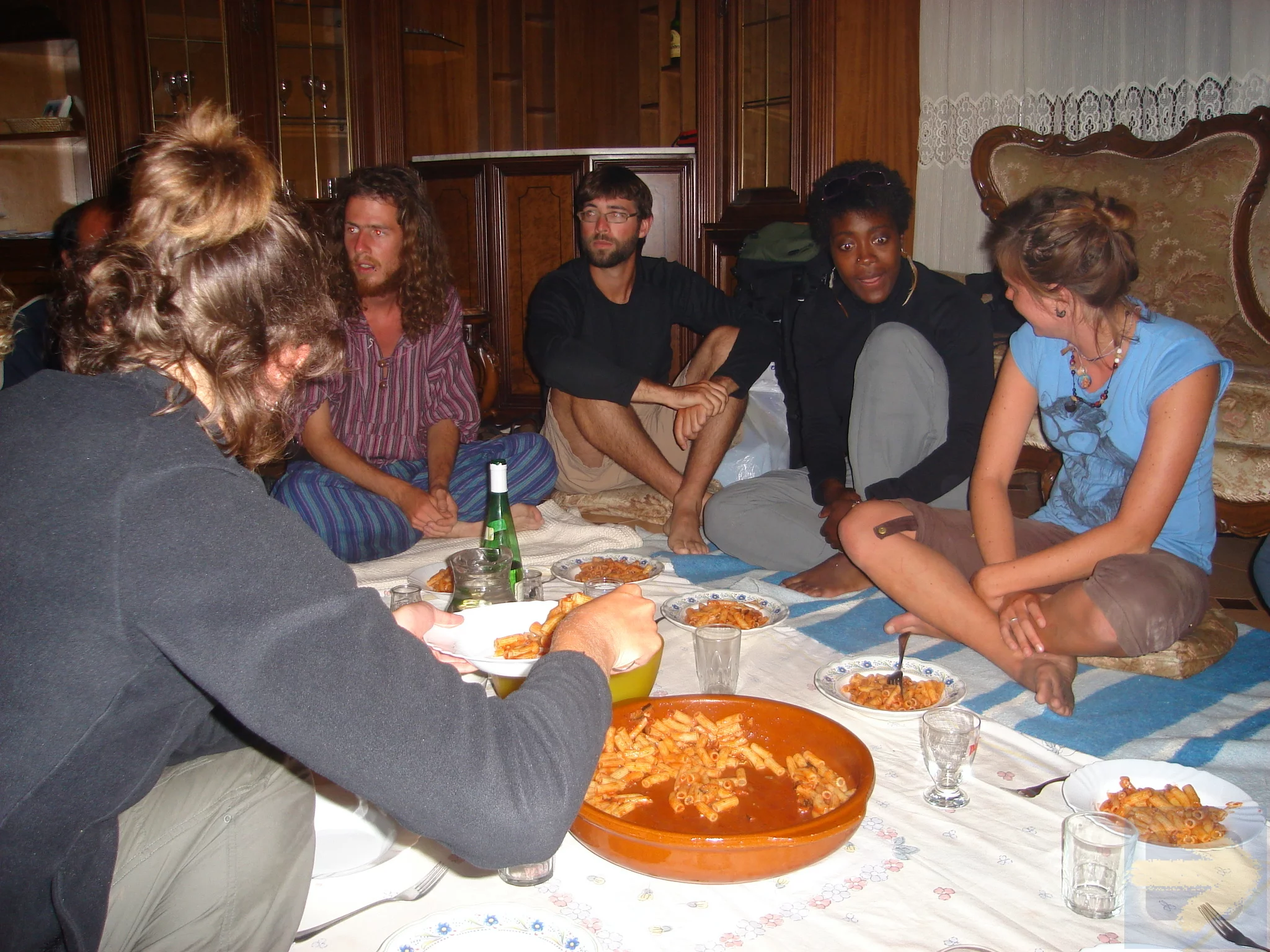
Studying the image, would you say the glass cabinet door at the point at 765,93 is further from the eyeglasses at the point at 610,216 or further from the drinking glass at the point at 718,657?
the drinking glass at the point at 718,657

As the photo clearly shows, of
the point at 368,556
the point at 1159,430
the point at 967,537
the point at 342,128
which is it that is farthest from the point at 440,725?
the point at 342,128

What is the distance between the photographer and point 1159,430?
1685 mm

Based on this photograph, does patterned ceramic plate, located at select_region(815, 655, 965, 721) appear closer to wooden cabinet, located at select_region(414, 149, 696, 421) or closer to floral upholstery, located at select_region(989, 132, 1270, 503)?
floral upholstery, located at select_region(989, 132, 1270, 503)

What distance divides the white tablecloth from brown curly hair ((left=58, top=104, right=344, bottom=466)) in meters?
0.50

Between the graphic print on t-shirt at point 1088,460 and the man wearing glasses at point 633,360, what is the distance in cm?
112

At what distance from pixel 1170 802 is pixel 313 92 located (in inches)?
204

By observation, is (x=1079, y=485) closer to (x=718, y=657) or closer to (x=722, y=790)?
(x=718, y=657)

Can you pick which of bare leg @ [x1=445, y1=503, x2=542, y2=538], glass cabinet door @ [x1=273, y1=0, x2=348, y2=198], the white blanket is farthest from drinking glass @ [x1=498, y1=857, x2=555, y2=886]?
glass cabinet door @ [x1=273, y1=0, x2=348, y2=198]

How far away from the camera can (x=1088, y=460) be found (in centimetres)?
191

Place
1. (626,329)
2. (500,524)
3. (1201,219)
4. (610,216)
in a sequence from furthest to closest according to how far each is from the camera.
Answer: (1201,219), (626,329), (610,216), (500,524)

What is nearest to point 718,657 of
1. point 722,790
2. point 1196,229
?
point 722,790

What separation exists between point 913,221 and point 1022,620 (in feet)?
9.88

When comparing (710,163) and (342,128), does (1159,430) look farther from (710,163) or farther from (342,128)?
(342,128)

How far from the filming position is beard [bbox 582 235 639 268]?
10.4 feet
